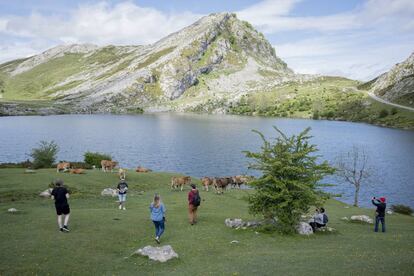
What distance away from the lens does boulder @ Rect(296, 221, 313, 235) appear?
2884cm

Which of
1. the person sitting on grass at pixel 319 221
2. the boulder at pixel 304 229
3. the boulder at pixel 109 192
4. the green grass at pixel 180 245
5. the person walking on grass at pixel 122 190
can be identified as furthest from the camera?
the boulder at pixel 109 192

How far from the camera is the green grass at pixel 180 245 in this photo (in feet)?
63.2

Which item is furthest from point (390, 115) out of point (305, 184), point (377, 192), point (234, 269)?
point (234, 269)

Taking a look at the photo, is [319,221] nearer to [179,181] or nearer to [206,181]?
[206,181]

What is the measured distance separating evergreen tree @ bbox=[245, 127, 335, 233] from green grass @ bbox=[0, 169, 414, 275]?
2.02 meters

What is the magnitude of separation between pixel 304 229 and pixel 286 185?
12.1 ft

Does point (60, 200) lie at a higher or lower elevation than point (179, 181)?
higher

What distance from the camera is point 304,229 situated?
1142 inches

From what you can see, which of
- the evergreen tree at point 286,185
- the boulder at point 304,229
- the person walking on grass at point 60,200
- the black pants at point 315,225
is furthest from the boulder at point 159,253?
the black pants at point 315,225

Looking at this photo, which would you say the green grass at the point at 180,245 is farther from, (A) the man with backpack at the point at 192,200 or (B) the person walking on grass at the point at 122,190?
(B) the person walking on grass at the point at 122,190

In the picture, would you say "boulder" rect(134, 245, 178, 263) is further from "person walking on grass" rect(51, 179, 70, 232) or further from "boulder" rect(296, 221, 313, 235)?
"boulder" rect(296, 221, 313, 235)

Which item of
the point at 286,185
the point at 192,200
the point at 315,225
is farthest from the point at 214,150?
the point at 192,200

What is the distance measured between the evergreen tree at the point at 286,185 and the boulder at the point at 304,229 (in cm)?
40

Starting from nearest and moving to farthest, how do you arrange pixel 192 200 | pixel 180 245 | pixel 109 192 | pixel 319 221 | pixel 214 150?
A: pixel 180 245 → pixel 192 200 → pixel 319 221 → pixel 109 192 → pixel 214 150
